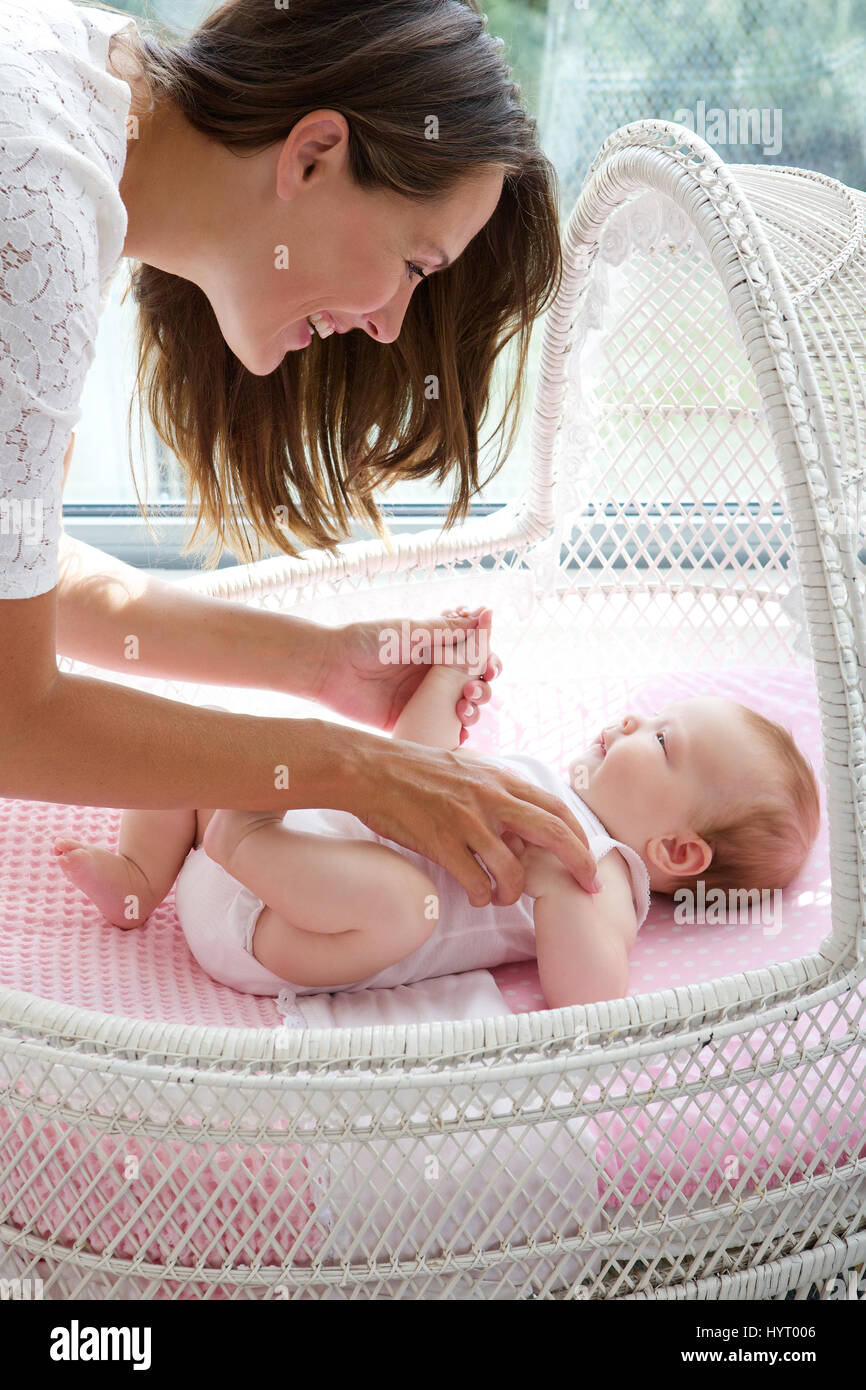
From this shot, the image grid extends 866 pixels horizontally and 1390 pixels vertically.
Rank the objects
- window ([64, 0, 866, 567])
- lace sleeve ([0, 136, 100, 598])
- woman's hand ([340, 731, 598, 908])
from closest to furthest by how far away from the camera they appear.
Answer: lace sleeve ([0, 136, 100, 598])
woman's hand ([340, 731, 598, 908])
window ([64, 0, 866, 567])

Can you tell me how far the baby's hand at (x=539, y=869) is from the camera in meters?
1.08

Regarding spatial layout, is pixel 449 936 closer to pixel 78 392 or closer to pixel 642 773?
pixel 642 773

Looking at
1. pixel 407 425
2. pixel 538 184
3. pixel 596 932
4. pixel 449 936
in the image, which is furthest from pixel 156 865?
pixel 538 184

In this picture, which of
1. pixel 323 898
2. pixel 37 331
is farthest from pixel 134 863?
pixel 37 331

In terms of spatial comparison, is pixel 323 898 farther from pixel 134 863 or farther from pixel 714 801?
pixel 714 801

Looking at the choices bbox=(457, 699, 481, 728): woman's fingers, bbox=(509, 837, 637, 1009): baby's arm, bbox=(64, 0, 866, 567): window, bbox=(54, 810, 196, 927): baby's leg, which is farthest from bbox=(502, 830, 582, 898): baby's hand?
bbox=(64, 0, 866, 567): window

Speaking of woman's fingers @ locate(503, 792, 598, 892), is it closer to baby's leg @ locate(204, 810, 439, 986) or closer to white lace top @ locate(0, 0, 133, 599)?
baby's leg @ locate(204, 810, 439, 986)

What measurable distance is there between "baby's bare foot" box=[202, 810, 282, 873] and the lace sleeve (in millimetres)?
319

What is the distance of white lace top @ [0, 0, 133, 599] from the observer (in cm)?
78

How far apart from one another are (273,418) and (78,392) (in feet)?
1.66

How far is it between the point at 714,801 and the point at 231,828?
0.49 meters

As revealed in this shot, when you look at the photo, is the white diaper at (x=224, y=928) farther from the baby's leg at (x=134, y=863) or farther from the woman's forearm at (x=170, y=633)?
the woman's forearm at (x=170, y=633)

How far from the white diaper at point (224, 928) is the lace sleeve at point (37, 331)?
1.29ft

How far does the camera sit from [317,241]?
37.9 inches
